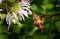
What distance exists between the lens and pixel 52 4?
155 cm

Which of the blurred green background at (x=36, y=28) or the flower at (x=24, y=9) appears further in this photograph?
the blurred green background at (x=36, y=28)

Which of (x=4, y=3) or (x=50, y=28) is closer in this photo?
(x=4, y=3)

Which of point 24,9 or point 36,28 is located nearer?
point 24,9

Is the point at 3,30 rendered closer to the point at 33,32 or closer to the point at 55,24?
the point at 33,32

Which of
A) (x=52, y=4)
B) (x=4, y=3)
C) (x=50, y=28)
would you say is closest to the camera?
(x=4, y=3)

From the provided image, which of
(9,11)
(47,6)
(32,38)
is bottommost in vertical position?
(32,38)

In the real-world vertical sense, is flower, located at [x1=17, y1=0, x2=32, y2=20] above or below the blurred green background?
above

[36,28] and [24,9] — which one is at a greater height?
[24,9]

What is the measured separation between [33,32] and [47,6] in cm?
21

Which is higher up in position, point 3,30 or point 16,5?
point 16,5

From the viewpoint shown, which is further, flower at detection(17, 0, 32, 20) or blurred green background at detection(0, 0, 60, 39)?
blurred green background at detection(0, 0, 60, 39)

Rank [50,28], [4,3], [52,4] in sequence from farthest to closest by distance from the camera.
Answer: [52,4], [50,28], [4,3]

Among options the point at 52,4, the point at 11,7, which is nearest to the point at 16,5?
the point at 11,7

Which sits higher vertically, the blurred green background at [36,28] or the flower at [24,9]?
the flower at [24,9]
